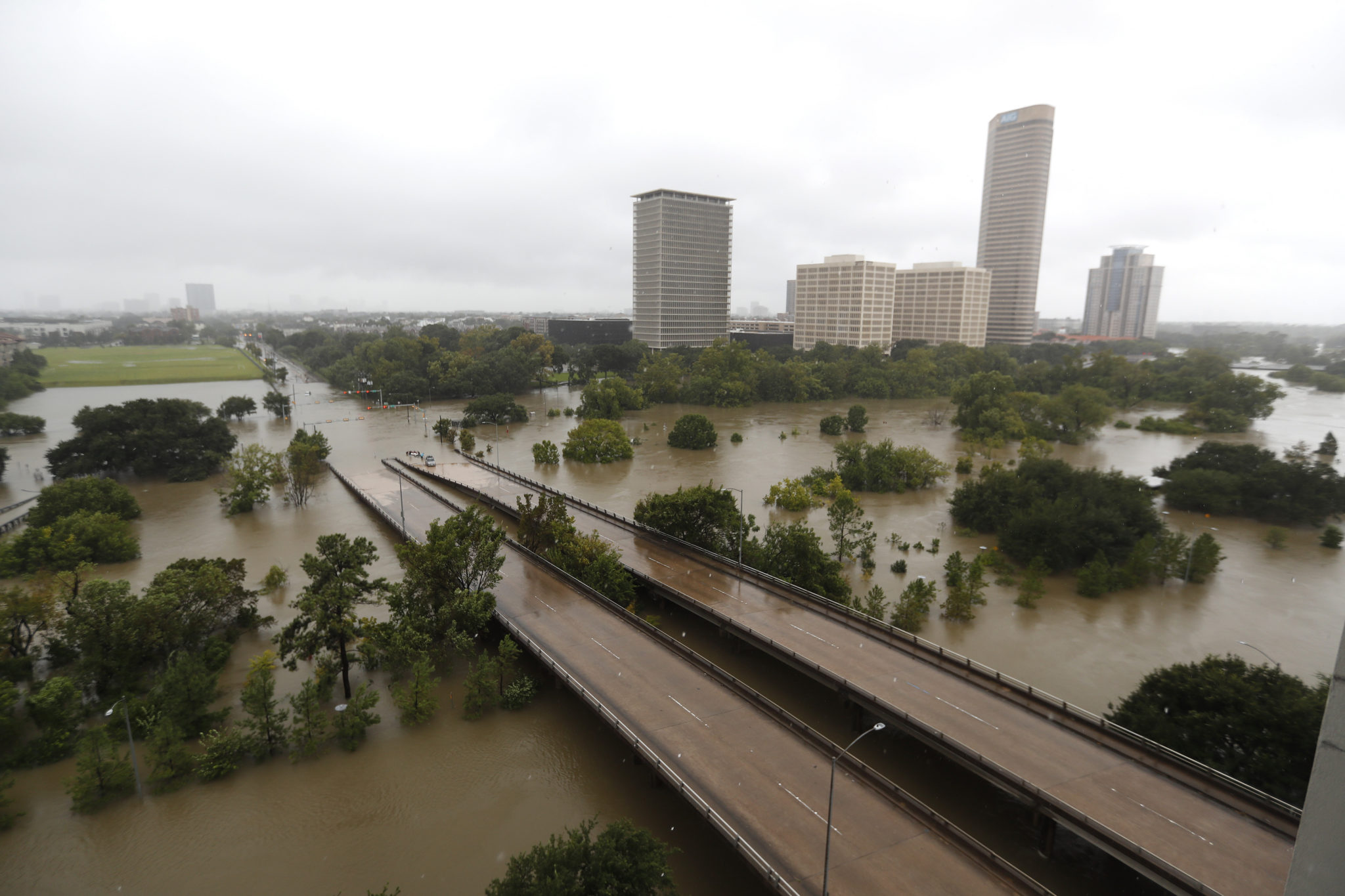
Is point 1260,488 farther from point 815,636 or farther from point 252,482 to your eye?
point 252,482

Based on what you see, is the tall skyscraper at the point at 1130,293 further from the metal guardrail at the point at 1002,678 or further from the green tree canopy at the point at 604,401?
the metal guardrail at the point at 1002,678

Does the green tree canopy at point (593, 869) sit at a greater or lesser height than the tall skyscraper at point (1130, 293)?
lesser

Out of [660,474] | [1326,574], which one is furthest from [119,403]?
[1326,574]

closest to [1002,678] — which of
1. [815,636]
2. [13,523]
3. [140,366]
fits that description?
[815,636]

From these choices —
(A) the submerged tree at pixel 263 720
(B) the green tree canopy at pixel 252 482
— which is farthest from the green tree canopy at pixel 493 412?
(A) the submerged tree at pixel 263 720

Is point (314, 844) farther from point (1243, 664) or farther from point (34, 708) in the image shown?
point (1243, 664)

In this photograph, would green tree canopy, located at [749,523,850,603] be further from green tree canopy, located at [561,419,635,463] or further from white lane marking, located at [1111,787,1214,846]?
green tree canopy, located at [561,419,635,463]

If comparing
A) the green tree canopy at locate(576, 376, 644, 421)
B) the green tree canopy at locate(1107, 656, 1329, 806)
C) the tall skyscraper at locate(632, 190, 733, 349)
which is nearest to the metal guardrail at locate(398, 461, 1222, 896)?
the green tree canopy at locate(1107, 656, 1329, 806)
